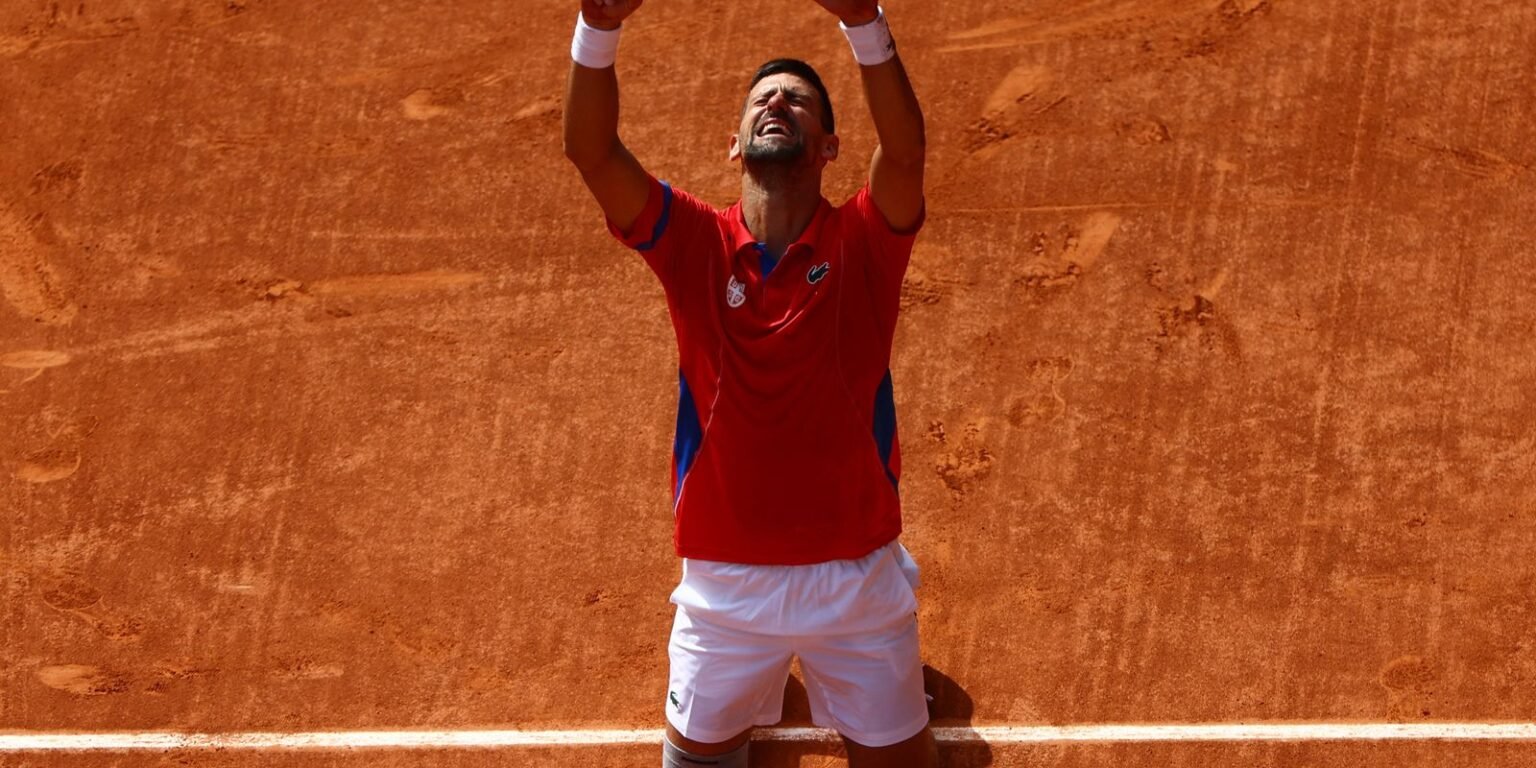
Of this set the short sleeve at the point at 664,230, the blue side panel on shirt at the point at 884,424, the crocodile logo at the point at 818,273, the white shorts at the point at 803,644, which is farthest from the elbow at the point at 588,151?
the white shorts at the point at 803,644

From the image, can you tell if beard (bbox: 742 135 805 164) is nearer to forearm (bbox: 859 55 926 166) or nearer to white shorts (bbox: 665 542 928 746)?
forearm (bbox: 859 55 926 166)

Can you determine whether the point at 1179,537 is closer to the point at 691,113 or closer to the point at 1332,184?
the point at 1332,184

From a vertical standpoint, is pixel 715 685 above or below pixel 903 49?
below

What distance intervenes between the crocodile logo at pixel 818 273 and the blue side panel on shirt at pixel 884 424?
406 millimetres

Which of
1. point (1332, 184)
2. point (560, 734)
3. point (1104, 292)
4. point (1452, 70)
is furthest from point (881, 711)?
point (1452, 70)

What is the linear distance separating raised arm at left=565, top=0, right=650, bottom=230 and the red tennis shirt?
9 centimetres

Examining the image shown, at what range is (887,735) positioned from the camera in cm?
549

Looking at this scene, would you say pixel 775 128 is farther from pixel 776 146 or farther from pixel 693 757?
pixel 693 757

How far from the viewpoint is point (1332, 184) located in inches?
305

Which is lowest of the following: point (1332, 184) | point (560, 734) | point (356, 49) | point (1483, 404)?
point (560, 734)

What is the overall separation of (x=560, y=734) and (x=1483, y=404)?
381 cm

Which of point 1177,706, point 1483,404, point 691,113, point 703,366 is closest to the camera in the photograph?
point 703,366

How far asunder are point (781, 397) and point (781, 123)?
0.79 meters

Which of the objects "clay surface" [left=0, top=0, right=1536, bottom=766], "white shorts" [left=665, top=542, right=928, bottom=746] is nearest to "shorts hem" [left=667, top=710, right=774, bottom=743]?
"white shorts" [left=665, top=542, right=928, bottom=746]
